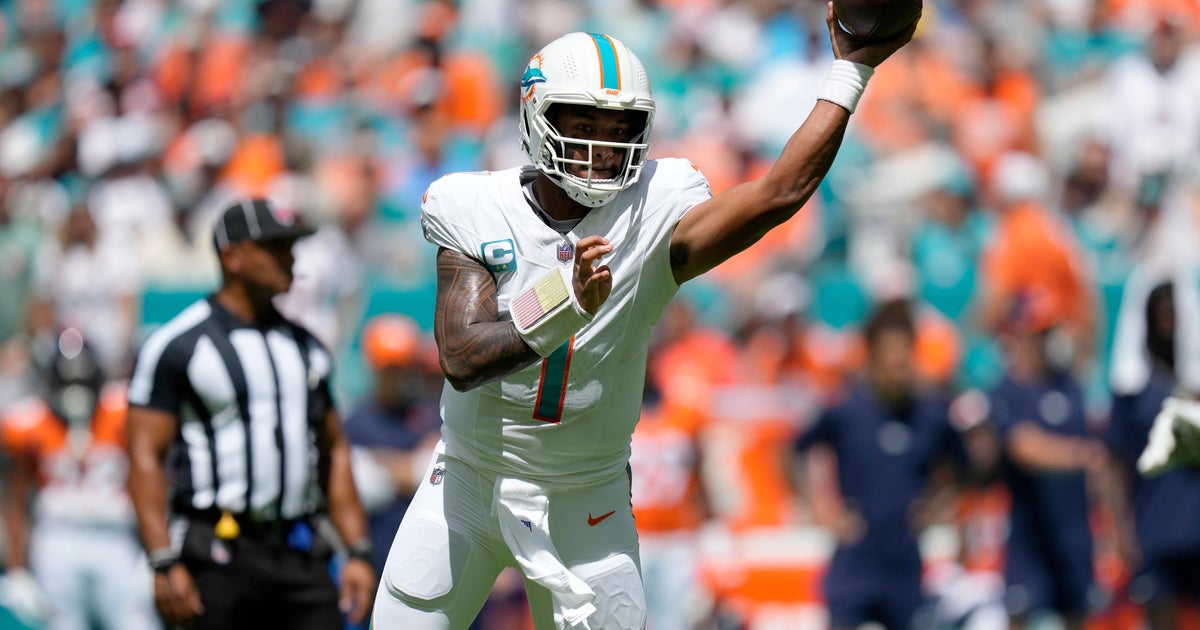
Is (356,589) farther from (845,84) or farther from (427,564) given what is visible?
(845,84)

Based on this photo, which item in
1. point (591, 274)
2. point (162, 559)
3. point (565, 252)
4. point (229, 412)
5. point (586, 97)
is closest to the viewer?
point (591, 274)

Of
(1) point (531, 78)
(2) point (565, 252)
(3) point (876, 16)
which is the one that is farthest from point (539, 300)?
(3) point (876, 16)

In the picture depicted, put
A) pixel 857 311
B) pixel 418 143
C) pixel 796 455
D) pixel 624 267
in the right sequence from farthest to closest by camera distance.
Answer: pixel 418 143 → pixel 857 311 → pixel 796 455 → pixel 624 267

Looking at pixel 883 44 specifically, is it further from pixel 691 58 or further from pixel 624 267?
pixel 691 58

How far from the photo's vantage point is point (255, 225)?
17.4 ft

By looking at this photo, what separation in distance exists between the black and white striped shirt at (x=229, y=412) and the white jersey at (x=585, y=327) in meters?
1.52

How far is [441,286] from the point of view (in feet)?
11.8

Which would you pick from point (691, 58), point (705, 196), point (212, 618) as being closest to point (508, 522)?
point (705, 196)

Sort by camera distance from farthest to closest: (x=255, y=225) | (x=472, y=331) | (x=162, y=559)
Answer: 1. (x=255, y=225)
2. (x=162, y=559)
3. (x=472, y=331)

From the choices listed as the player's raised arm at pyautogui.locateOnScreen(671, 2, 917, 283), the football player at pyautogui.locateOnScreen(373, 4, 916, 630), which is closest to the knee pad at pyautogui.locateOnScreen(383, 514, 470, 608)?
the football player at pyautogui.locateOnScreen(373, 4, 916, 630)

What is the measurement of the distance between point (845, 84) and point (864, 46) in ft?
0.35

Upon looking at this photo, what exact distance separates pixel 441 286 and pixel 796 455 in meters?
4.30

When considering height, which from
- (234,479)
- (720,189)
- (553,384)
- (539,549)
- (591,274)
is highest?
(591,274)

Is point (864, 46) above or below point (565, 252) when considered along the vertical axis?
above
